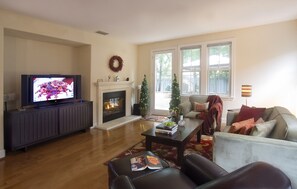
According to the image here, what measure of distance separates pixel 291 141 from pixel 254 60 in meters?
3.38

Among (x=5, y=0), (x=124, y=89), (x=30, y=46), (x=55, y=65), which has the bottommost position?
(x=124, y=89)

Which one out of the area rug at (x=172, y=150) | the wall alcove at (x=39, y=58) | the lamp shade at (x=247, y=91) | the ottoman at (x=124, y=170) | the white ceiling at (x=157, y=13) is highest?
the white ceiling at (x=157, y=13)

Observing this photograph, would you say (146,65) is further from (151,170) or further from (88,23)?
(151,170)

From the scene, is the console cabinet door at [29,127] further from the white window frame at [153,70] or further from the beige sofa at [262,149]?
the white window frame at [153,70]

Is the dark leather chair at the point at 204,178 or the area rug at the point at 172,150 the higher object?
the dark leather chair at the point at 204,178

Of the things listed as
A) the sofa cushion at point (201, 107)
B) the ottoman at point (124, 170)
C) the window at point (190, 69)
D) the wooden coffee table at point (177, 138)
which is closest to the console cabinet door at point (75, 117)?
the wooden coffee table at point (177, 138)

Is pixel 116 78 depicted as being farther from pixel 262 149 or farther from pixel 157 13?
pixel 262 149

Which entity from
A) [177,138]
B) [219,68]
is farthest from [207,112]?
[177,138]

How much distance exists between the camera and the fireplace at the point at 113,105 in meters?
5.24

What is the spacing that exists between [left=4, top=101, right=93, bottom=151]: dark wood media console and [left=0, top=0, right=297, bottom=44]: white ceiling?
1776mm

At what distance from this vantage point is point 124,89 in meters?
5.79

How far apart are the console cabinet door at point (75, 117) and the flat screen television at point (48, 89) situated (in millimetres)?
279

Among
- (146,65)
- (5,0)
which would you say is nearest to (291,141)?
(5,0)

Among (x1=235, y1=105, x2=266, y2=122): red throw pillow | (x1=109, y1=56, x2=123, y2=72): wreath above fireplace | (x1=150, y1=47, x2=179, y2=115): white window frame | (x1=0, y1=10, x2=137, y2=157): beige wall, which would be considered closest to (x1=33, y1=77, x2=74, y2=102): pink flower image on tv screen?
(x1=0, y1=10, x2=137, y2=157): beige wall
